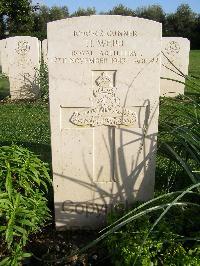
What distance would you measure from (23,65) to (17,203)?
23.2 ft

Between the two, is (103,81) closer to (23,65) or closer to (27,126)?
(27,126)

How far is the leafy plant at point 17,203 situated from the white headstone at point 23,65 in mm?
6527

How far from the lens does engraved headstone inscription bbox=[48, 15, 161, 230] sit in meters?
2.66

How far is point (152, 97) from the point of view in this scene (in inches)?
109

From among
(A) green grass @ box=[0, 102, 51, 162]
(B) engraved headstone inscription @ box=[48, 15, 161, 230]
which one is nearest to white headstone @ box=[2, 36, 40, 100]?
(A) green grass @ box=[0, 102, 51, 162]

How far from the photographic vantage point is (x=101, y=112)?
2.82 metres

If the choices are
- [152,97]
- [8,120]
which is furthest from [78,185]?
[8,120]

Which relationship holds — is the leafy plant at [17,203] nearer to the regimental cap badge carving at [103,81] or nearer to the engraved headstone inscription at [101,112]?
the engraved headstone inscription at [101,112]

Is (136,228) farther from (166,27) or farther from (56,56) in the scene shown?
(166,27)

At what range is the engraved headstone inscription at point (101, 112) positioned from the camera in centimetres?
266

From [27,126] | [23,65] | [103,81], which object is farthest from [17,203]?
[23,65]

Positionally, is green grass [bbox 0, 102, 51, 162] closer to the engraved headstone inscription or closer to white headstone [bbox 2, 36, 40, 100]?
white headstone [bbox 2, 36, 40, 100]

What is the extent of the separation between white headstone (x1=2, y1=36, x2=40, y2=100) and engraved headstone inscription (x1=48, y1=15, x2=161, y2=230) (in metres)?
6.47

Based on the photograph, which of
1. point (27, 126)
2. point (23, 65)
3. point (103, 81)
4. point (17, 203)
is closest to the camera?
point (17, 203)
